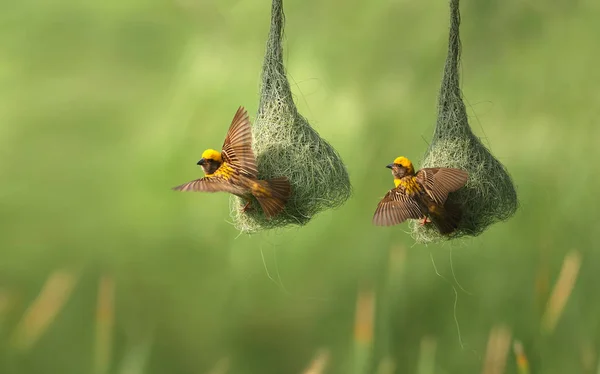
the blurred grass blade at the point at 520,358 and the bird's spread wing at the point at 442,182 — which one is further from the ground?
the bird's spread wing at the point at 442,182

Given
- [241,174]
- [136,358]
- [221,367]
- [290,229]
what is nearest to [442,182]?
[241,174]

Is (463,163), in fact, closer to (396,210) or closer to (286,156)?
(396,210)

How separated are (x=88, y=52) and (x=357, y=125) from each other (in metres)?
1.02

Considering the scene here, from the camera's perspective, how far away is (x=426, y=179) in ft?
5.76

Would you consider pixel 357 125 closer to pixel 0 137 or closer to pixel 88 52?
pixel 88 52

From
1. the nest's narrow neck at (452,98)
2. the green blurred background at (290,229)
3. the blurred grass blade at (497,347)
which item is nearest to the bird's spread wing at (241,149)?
the nest's narrow neck at (452,98)

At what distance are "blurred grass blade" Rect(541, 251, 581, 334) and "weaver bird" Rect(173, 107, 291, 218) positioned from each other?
4.11 feet

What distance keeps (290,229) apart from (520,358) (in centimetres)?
91

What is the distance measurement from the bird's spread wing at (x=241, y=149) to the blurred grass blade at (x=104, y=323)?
3.62 feet

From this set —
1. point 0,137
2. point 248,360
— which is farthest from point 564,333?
point 0,137

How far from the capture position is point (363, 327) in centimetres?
257

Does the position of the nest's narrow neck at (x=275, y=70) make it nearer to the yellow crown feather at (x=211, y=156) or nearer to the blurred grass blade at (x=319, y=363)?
the yellow crown feather at (x=211, y=156)

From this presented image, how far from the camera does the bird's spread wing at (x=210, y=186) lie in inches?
64.1

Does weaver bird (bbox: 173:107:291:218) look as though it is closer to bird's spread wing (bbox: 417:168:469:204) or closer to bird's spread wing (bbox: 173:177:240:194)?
bird's spread wing (bbox: 173:177:240:194)
